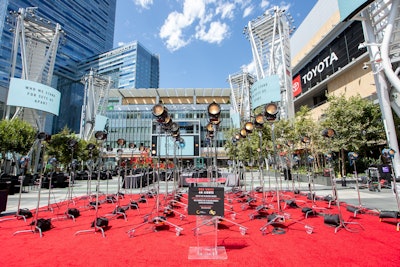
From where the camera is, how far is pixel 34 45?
2638 centimetres

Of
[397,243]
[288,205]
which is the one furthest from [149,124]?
[397,243]

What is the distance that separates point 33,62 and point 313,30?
43049 millimetres

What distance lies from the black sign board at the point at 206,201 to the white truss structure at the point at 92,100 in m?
46.8

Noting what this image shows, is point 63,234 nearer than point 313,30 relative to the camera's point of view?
Yes


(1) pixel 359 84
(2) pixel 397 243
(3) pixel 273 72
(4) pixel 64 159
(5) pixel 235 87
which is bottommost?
(2) pixel 397 243

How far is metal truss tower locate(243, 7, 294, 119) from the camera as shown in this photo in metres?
29.3

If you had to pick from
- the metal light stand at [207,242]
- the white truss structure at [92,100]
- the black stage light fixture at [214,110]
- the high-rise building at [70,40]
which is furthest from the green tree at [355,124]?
the high-rise building at [70,40]

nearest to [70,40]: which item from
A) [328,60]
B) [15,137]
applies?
[15,137]

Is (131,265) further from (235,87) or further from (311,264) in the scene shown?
(235,87)

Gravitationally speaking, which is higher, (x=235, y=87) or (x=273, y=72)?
(x=235, y=87)

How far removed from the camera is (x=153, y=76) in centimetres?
12412

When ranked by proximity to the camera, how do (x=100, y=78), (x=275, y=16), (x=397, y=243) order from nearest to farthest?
1. (x=397, y=243)
2. (x=275, y=16)
3. (x=100, y=78)

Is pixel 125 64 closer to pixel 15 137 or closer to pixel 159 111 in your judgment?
pixel 15 137

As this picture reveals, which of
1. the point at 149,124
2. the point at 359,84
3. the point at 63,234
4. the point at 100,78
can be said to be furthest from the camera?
the point at 149,124
